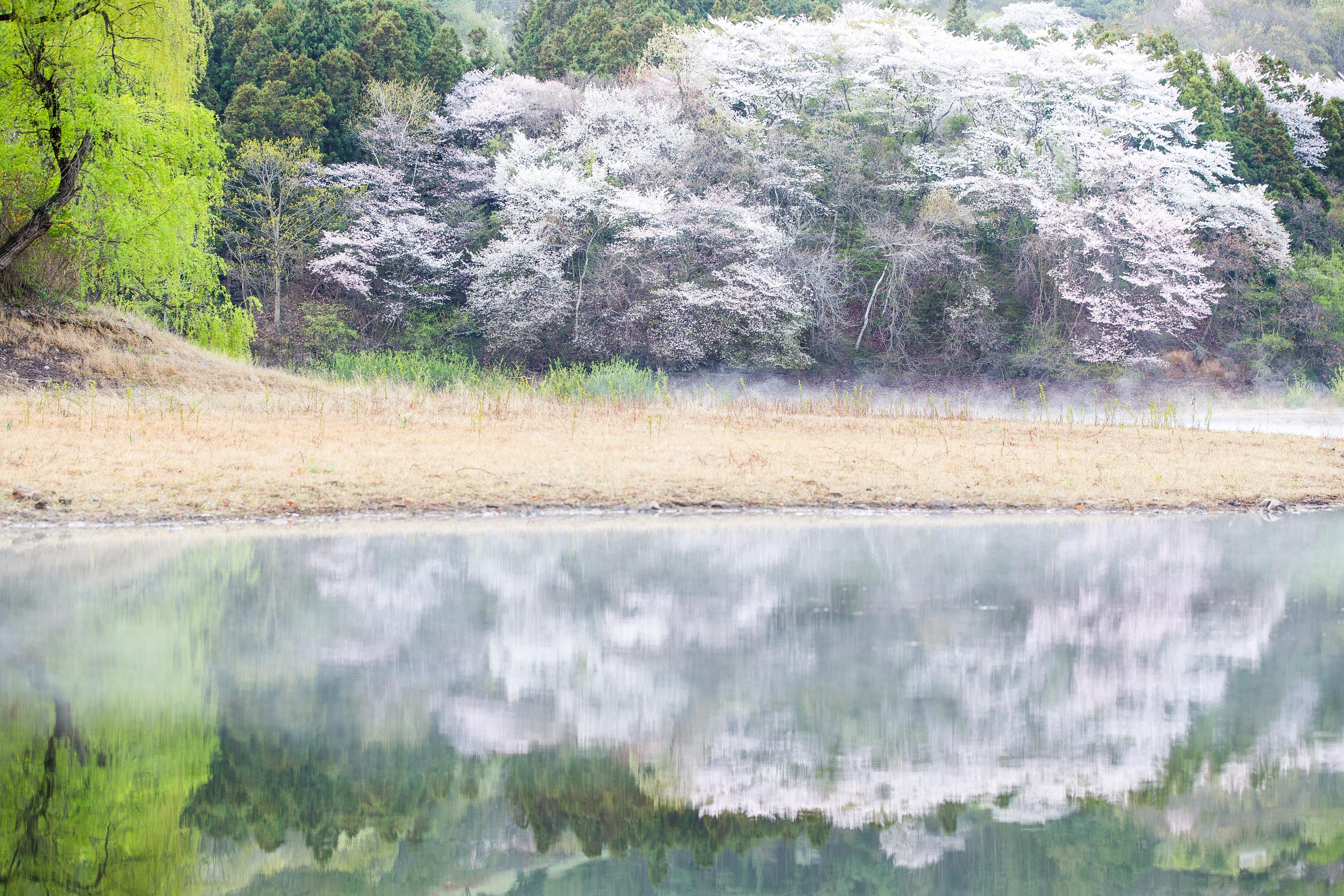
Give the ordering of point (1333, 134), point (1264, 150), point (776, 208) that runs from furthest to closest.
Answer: point (1333, 134) → point (1264, 150) → point (776, 208)

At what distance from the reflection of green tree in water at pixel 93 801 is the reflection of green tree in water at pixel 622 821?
131 cm

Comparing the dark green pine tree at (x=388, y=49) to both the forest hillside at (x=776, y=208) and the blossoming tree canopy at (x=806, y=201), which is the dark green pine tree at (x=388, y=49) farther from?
the blossoming tree canopy at (x=806, y=201)

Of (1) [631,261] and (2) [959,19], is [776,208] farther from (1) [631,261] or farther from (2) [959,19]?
(2) [959,19]

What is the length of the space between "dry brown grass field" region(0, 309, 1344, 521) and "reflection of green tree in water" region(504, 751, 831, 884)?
7290 millimetres

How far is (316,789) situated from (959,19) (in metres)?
45.8

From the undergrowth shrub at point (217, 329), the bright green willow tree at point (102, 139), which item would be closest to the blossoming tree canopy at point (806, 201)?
the undergrowth shrub at point (217, 329)

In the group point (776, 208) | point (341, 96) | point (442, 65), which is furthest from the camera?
point (442, 65)

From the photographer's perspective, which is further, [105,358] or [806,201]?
[806,201]

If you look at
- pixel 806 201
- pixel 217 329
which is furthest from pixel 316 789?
pixel 806 201

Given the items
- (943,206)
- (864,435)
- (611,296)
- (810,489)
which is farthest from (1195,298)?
(810,489)

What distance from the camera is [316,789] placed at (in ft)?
15.9

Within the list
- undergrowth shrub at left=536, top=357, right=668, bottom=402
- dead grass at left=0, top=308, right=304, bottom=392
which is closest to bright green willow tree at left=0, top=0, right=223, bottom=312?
dead grass at left=0, top=308, right=304, bottom=392

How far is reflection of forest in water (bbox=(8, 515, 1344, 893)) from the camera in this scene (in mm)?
4320

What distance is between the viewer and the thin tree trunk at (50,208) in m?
21.8
